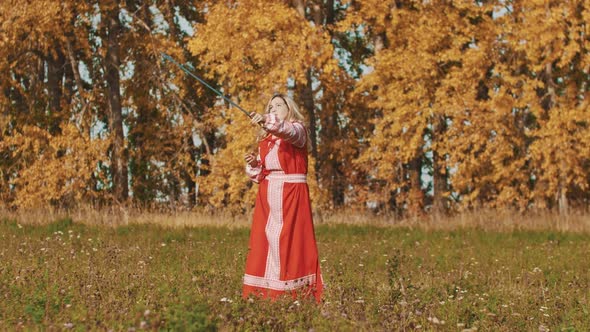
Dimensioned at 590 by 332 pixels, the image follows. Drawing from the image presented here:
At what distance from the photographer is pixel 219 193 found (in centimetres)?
2003

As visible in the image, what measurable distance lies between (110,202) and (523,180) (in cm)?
960

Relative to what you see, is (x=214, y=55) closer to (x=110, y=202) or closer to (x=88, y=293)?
(x=110, y=202)

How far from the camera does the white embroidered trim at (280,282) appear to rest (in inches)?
295

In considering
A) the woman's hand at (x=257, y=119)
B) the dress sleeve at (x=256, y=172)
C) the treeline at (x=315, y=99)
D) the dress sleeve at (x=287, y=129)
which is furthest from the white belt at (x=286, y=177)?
the treeline at (x=315, y=99)

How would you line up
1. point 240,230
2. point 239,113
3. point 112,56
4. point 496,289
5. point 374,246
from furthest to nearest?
point 112,56, point 239,113, point 240,230, point 374,246, point 496,289

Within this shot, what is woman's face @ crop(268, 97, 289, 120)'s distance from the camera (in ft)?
25.0

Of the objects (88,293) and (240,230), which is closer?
(88,293)

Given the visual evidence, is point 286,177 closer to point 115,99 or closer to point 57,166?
point 57,166

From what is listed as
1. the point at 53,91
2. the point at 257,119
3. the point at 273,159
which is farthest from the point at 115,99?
the point at 257,119

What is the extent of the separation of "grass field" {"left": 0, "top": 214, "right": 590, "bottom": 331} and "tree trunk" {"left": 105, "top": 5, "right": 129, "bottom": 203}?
6294 mm

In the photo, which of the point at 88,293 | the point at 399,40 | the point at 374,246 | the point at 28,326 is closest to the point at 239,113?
the point at 399,40

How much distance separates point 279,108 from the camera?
301 inches

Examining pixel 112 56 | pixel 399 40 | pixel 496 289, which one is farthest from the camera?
pixel 112 56

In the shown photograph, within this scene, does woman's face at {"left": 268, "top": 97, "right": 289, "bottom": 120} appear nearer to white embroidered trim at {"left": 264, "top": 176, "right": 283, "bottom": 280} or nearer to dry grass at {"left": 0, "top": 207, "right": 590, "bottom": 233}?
white embroidered trim at {"left": 264, "top": 176, "right": 283, "bottom": 280}
